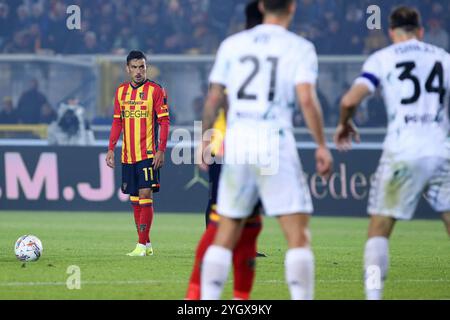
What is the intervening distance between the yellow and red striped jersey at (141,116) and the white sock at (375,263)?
5.11m

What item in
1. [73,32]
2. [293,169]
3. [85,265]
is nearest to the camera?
[293,169]

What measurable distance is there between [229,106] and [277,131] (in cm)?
46

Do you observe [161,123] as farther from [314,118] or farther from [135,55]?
[314,118]

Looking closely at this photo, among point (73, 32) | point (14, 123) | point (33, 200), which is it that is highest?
point (73, 32)

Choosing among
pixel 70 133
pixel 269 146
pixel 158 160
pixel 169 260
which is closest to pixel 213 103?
pixel 269 146

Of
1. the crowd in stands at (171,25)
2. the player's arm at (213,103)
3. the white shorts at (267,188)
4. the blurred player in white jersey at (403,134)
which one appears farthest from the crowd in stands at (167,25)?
the white shorts at (267,188)

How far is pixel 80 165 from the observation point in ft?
62.3

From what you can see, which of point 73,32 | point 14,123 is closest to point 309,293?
point 14,123

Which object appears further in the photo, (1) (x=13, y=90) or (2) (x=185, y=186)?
(1) (x=13, y=90)

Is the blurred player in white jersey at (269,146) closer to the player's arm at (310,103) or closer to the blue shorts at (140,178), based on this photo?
the player's arm at (310,103)

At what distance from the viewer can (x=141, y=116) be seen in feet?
39.7

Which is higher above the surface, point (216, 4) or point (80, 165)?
point (216, 4)

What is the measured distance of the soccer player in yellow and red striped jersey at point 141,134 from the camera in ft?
39.3

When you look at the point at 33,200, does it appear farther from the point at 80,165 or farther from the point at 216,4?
the point at 216,4
